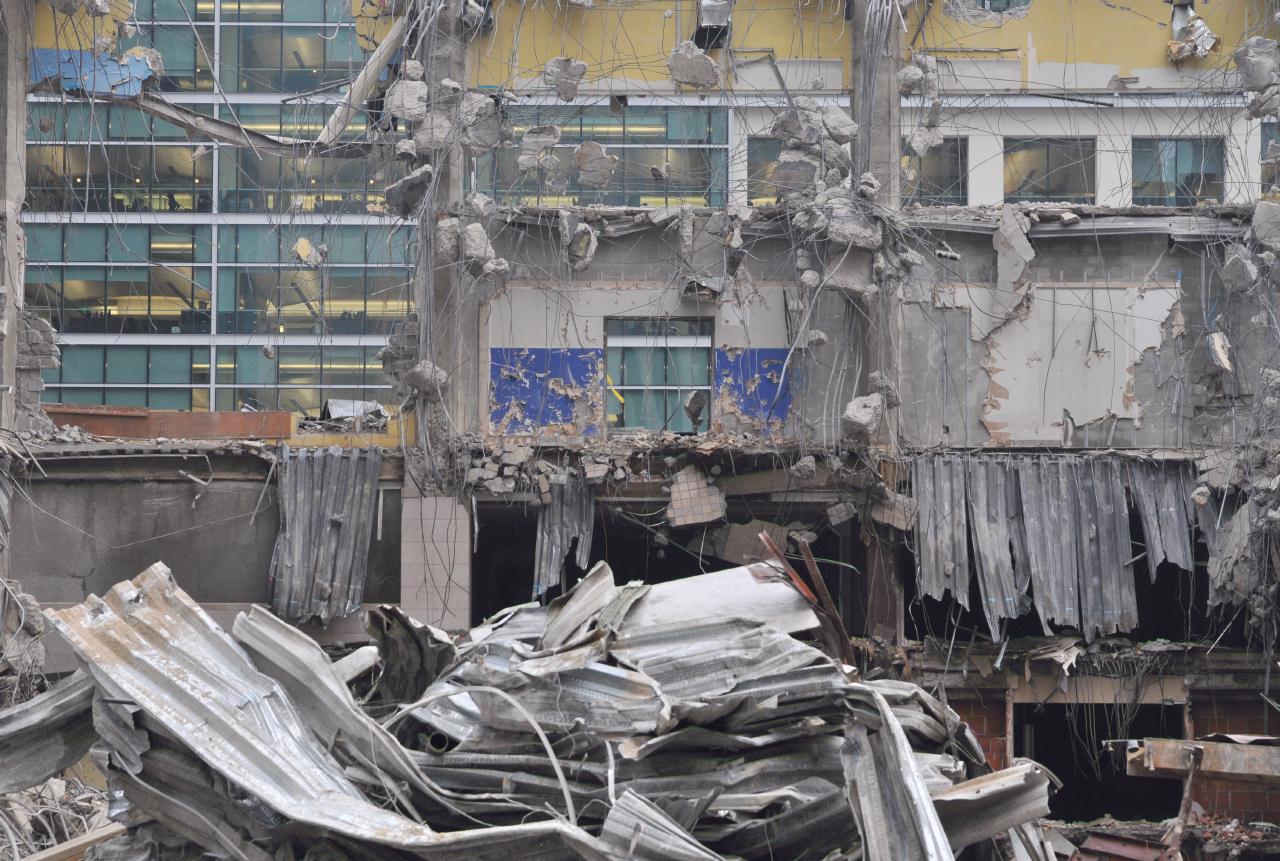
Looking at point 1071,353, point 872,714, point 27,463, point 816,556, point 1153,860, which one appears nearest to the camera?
point 872,714

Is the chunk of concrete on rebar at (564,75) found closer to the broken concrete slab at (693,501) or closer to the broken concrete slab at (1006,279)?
the broken concrete slab at (693,501)

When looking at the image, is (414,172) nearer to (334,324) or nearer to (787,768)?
(787,768)

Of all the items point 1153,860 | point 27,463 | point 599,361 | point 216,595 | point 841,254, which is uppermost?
point 841,254

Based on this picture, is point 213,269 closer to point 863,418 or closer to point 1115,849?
point 863,418

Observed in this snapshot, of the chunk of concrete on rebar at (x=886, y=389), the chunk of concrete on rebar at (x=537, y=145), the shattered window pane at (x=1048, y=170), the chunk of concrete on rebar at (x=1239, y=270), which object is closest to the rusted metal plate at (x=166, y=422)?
the chunk of concrete on rebar at (x=537, y=145)

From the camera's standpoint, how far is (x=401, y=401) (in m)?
15.1

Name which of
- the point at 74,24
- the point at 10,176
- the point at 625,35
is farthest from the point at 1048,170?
the point at 10,176

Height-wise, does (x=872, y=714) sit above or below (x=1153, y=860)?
above

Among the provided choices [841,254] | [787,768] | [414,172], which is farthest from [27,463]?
[787,768]

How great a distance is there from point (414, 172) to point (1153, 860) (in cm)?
955

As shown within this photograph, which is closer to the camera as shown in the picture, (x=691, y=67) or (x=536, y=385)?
(x=691, y=67)

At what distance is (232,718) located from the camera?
623cm

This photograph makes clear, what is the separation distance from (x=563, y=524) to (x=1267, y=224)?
7991mm

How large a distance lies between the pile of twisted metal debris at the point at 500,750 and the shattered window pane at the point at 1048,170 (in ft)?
55.7
